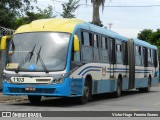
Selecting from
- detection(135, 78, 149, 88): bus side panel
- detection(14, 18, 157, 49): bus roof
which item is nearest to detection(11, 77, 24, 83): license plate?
detection(14, 18, 157, 49): bus roof

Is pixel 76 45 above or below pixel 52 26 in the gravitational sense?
below

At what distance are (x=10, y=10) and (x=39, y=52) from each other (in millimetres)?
13923

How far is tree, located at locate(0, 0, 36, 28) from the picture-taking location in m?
29.9

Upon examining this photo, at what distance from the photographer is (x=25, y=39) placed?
18.0 metres

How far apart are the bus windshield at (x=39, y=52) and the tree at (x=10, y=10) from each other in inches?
472

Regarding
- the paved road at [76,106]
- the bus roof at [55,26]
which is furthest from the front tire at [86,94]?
the bus roof at [55,26]

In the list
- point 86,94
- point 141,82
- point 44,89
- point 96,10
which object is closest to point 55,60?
point 44,89

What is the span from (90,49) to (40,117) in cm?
653

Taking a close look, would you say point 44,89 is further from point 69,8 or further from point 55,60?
point 69,8

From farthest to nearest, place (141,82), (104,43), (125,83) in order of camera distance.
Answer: (141,82), (125,83), (104,43)

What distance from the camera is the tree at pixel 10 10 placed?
29.9m

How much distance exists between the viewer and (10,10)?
30781 millimetres

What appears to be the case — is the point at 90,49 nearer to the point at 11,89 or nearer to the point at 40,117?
the point at 11,89

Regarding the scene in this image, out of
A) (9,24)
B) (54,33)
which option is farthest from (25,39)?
(9,24)
